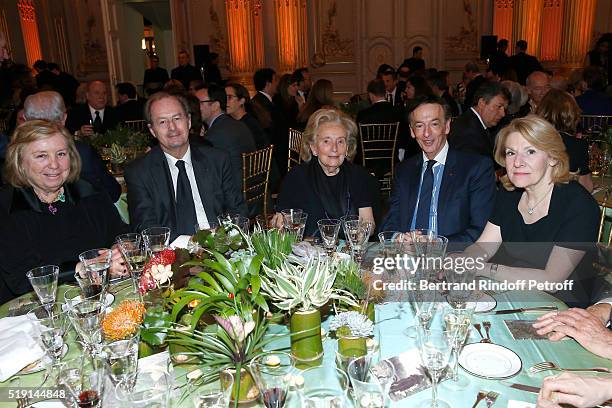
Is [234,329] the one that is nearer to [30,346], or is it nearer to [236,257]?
[236,257]

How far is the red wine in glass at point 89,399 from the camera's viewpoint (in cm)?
129

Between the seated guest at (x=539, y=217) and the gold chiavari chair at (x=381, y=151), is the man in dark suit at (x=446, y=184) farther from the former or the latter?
the gold chiavari chair at (x=381, y=151)

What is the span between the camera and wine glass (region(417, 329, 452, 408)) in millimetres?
1283

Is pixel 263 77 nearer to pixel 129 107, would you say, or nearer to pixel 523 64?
pixel 129 107

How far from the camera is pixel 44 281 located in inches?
72.3

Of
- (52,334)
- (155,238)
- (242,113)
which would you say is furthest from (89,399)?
(242,113)

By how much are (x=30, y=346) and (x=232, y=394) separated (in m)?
0.79

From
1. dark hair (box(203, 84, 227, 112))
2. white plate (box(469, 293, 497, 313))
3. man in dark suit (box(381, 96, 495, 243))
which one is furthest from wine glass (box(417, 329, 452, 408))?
dark hair (box(203, 84, 227, 112))

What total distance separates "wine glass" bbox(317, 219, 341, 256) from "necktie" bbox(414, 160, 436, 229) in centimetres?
96

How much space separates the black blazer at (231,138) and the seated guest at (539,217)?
2.61 m

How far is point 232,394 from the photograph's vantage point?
133 cm

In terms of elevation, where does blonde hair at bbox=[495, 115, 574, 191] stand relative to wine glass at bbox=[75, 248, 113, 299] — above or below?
above

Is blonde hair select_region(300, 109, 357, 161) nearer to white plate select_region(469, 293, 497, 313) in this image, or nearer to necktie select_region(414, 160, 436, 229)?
necktie select_region(414, 160, 436, 229)

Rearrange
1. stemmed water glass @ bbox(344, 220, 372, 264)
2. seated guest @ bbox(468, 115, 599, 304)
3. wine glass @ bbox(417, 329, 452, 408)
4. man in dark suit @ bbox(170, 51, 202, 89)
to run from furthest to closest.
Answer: man in dark suit @ bbox(170, 51, 202, 89) < seated guest @ bbox(468, 115, 599, 304) < stemmed water glass @ bbox(344, 220, 372, 264) < wine glass @ bbox(417, 329, 452, 408)
